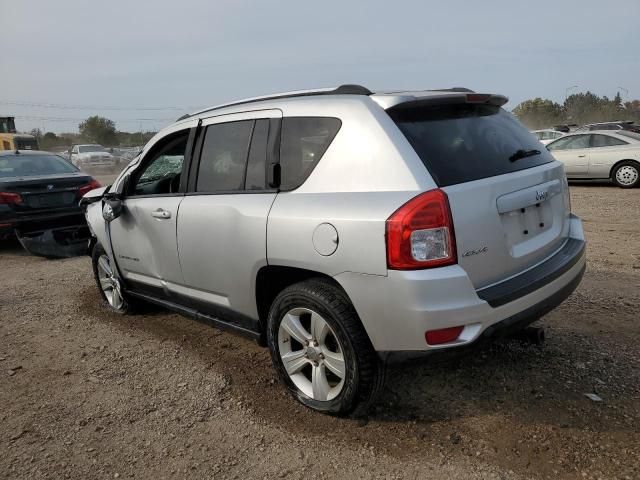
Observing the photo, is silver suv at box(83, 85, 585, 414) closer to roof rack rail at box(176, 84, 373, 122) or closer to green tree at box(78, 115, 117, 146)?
roof rack rail at box(176, 84, 373, 122)

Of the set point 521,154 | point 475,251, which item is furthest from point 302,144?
point 521,154

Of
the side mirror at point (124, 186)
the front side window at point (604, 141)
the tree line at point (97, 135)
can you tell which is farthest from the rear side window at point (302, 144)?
the tree line at point (97, 135)

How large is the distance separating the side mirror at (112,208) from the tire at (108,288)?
0.57 metres

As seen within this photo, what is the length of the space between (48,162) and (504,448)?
837cm

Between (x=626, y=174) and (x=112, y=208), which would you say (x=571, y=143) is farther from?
(x=112, y=208)

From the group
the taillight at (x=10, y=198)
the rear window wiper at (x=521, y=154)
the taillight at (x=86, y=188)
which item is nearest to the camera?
the rear window wiper at (x=521, y=154)

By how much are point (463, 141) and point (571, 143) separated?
1179 centimetres

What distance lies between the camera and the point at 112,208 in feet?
13.9

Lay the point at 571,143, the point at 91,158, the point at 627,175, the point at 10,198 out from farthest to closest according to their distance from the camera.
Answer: the point at 91,158, the point at 571,143, the point at 627,175, the point at 10,198

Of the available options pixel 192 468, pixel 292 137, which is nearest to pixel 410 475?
pixel 192 468

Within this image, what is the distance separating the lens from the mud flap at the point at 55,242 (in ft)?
24.6

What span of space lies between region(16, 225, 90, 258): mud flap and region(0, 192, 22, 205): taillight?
1.42ft

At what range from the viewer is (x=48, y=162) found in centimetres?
855

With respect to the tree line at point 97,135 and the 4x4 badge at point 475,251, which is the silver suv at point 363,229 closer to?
the 4x4 badge at point 475,251
